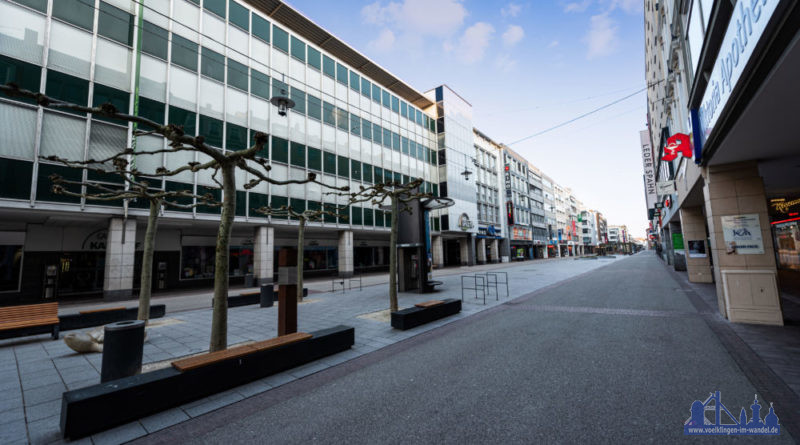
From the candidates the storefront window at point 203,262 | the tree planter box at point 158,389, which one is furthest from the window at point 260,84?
the tree planter box at point 158,389

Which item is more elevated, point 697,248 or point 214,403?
point 697,248

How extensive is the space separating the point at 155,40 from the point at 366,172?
16.3m

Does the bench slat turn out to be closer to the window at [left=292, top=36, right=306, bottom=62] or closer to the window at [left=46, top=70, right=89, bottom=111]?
the window at [left=46, top=70, right=89, bottom=111]

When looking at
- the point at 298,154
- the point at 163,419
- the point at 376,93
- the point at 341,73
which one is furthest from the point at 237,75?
the point at 163,419

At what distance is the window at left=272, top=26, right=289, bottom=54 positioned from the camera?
2247 centimetres

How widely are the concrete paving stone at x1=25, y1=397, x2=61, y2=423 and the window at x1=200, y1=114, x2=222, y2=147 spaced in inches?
668

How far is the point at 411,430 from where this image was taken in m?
3.38

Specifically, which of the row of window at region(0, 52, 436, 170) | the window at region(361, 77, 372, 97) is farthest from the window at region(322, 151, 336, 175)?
the window at region(361, 77, 372, 97)

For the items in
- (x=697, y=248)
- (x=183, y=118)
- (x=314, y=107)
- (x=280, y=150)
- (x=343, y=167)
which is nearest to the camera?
(x=697, y=248)

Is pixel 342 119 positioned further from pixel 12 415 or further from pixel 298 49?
pixel 12 415

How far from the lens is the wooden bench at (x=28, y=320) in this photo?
6.78m

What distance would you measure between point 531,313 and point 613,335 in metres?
2.85

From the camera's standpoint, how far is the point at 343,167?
1032 inches

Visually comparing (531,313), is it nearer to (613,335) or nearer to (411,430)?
(613,335)
